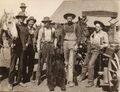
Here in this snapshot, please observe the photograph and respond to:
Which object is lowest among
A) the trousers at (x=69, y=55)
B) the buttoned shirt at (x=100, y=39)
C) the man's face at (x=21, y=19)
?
the trousers at (x=69, y=55)

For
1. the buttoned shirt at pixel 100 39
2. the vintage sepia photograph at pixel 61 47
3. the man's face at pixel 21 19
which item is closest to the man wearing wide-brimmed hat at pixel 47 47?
the vintage sepia photograph at pixel 61 47

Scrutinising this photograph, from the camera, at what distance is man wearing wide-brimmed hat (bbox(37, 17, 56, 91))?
1790 mm

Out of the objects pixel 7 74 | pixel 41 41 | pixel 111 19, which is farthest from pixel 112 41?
pixel 7 74

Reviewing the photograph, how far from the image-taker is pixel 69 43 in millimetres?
1797

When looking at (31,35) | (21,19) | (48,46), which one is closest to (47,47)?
(48,46)

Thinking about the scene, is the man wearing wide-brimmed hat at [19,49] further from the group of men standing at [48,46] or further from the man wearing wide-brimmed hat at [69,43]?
the man wearing wide-brimmed hat at [69,43]

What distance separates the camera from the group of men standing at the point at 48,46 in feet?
5.86

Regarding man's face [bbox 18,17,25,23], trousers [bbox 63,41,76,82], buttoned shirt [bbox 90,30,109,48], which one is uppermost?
man's face [bbox 18,17,25,23]

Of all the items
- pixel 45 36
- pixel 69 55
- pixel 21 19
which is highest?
pixel 21 19

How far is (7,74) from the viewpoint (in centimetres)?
181

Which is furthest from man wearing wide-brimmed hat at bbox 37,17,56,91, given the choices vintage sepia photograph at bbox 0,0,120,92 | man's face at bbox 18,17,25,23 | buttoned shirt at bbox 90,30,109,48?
buttoned shirt at bbox 90,30,109,48

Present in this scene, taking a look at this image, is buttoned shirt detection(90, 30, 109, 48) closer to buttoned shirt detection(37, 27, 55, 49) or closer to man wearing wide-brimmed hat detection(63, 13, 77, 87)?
man wearing wide-brimmed hat detection(63, 13, 77, 87)

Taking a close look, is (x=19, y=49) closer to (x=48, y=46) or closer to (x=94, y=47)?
(x=48, y=46)

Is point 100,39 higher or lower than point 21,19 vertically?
lower
